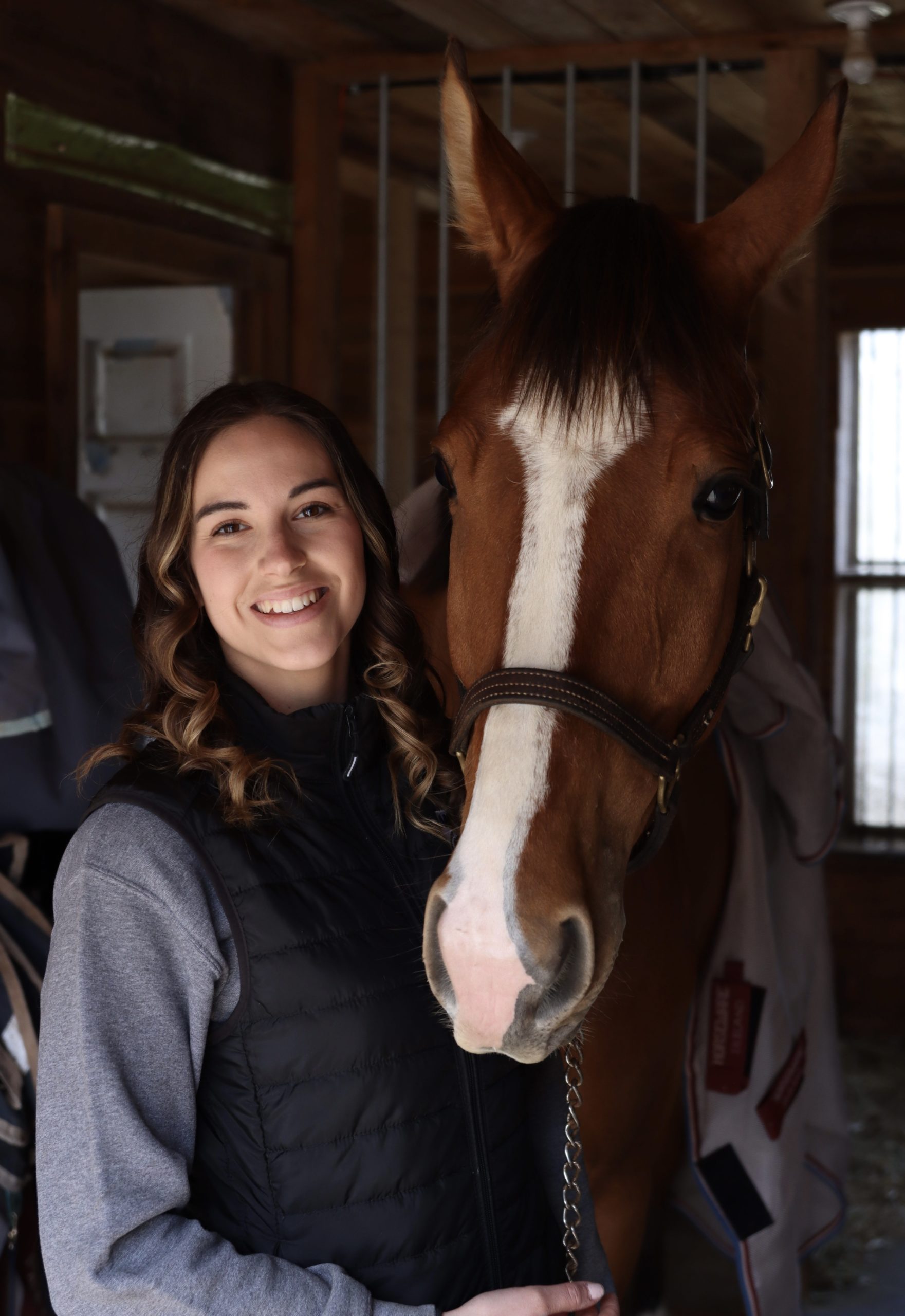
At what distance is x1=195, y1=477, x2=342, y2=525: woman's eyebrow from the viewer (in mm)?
→ 1219

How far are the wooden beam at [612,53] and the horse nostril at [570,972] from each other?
2389 millimetres

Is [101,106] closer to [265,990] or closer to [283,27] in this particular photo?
[283,27]

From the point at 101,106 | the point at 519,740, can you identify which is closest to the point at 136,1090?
the point at 519,740

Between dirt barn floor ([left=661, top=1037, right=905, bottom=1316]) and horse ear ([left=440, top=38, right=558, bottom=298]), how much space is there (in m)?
1.90

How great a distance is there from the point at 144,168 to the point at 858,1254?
292 centimetres

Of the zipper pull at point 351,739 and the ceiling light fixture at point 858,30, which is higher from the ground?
the ceiling light fixture at point 858,30

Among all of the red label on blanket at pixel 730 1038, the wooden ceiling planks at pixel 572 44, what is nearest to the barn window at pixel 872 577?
the wooden ceiling planks at pixel 572 44

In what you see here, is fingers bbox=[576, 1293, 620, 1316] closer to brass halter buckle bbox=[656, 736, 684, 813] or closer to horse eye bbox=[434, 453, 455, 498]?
brass halter buckle bbox=[656, 736, 684, 813]

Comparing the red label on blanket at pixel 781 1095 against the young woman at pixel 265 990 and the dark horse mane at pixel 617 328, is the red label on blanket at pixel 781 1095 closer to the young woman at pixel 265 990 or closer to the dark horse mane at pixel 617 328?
the young woman at pixel 265 990

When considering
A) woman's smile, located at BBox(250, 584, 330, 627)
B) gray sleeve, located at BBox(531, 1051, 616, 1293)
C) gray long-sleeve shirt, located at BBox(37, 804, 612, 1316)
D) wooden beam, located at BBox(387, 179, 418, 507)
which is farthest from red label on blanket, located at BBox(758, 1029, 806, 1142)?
wooden beam, located at BBox(387, 179, 418, 507)

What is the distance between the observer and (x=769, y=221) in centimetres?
137

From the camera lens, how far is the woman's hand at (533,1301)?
101cm

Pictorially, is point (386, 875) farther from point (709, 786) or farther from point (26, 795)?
point (709, 786)

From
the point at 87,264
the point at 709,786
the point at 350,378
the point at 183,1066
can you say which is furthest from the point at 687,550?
the point at 350,378
